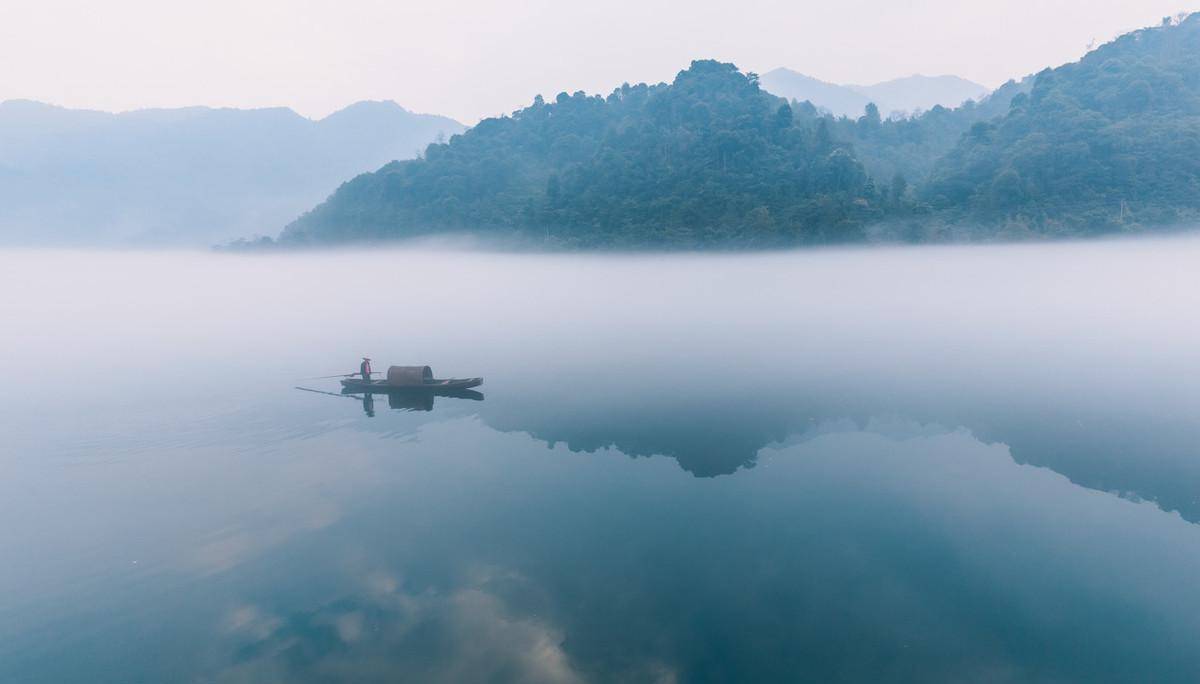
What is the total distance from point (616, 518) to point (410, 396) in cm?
2350

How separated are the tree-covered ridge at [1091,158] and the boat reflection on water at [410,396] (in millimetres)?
176045

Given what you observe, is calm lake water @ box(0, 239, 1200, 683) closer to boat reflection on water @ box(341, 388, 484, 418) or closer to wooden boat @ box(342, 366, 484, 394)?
boat reflection on water @ box(341, 388, 484, 418)

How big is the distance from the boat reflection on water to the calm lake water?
29.4 inches

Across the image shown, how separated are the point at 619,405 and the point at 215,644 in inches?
1090

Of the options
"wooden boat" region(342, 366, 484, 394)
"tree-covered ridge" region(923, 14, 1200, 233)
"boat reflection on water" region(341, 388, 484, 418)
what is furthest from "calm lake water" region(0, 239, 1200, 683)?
"tree-covered ridge" region(923, 14, 1200, 233)

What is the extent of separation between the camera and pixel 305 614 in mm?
17562

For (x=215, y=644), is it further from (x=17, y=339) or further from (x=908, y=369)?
(x=17, y=339)

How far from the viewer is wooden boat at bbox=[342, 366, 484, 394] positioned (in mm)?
40906

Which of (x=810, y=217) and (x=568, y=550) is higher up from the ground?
(x=810, y=217)

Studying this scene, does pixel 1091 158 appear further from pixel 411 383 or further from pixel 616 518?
pixel 616 518

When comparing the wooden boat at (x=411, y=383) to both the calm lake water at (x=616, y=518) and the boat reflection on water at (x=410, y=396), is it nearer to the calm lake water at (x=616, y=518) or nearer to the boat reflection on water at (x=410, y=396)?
the boat reflection on water at (x=410, y=396)

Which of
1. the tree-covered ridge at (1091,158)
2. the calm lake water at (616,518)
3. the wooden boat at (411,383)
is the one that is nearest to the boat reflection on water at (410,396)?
the wooden boat at (411,383)

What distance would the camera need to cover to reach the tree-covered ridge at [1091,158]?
504 ft

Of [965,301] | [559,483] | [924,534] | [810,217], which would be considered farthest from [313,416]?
[810,217]
